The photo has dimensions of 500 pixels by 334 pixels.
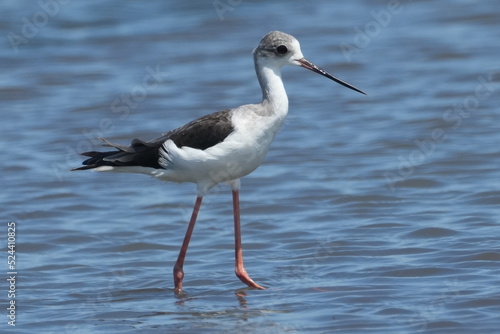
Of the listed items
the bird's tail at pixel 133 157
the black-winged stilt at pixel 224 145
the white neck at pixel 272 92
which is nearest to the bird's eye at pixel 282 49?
the black-winged stilt at pixel 224 145

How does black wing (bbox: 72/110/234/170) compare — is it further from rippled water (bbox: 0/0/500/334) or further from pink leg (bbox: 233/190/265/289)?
rippled water (bbox: 0/0/500/334)

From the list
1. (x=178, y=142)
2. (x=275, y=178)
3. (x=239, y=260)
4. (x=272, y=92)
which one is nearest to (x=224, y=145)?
(x=178, y=142)

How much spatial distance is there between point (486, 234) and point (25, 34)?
41.0 ft

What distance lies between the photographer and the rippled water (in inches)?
322

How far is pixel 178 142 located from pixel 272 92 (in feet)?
2.70

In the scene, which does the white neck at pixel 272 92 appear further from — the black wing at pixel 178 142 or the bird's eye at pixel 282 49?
the black wing at pixel 178 142

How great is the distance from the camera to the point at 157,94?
16.1 m

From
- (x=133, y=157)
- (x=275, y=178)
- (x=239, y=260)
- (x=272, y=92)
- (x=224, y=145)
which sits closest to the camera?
(x=224, y=145)

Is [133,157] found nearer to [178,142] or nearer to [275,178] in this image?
[178,142]

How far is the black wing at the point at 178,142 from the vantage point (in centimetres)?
845

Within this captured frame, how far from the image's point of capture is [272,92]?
8578 millimetres

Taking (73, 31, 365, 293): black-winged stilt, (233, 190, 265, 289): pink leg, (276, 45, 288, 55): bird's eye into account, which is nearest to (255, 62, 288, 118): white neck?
(73, 31, 365, 293): black-winged stilt

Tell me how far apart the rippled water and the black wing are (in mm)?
992

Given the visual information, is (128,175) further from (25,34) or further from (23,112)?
(25,34)
